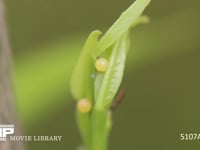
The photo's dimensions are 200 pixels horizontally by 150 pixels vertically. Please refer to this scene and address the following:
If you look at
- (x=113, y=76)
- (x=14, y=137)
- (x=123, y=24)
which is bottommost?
(x=14, y=137)

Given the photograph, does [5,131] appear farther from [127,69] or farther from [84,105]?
[127,69]

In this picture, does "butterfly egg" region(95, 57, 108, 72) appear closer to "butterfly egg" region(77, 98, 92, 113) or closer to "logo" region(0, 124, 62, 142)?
"butterfly egg" region(77, 98, 92, 113)

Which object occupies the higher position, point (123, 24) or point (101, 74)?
point (123, 24)

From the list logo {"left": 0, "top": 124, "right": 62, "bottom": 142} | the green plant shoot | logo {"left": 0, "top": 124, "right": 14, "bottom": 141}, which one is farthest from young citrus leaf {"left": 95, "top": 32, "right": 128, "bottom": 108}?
logo {"left": 0, "top": 124, "right": 14, "bottom": 141}

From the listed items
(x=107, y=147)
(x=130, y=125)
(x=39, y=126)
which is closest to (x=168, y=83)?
(x=130, y=125)

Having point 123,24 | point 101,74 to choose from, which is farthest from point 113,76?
point 123,24

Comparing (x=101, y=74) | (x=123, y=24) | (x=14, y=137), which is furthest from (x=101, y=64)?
(x=14, y=137)

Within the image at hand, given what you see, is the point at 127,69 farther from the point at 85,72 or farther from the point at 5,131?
the point at 5,131
